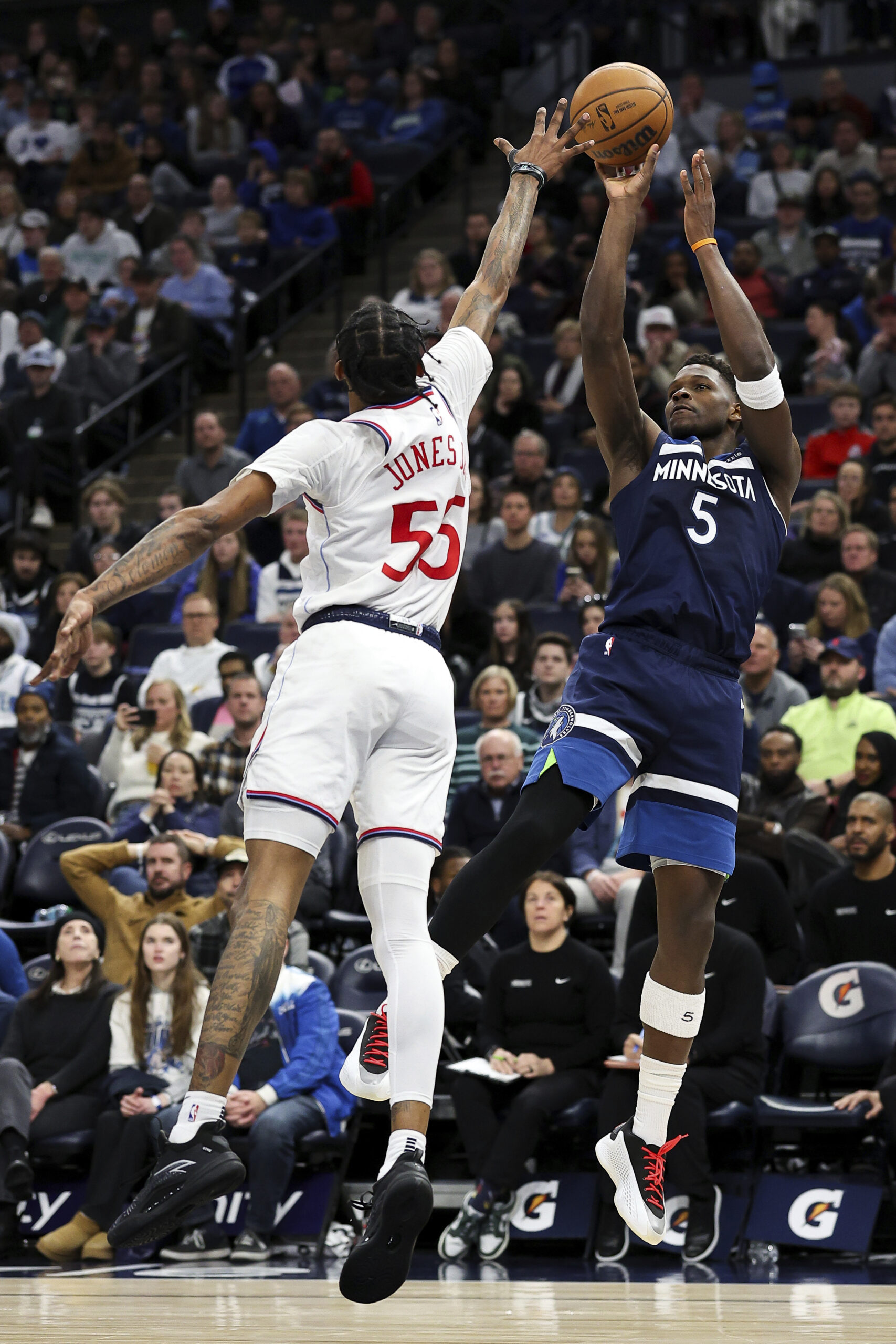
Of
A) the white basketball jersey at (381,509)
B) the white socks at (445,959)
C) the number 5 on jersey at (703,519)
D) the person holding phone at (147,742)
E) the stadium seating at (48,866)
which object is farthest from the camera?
the person holding phone at (147,742)

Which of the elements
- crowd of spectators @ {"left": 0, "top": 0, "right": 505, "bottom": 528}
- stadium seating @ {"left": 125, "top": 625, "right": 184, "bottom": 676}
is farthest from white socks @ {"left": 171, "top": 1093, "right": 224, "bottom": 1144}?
crowd of spectators @ {"left": 0, "top": 0, "right": 505, "bottom": 528}

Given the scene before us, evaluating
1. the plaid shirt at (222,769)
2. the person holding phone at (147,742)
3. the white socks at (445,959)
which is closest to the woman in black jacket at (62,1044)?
the plaid shirt at (222,769)

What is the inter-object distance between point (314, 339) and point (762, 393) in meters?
12.2

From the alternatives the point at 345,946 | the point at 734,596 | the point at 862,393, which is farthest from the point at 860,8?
the point at 734,596

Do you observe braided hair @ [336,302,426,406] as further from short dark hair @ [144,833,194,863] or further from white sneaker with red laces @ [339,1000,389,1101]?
short dark hair @ [144,833,194,863]

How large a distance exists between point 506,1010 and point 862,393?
5.75m

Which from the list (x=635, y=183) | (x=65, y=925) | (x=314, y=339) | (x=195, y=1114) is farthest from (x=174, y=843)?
(x=314, y=339)

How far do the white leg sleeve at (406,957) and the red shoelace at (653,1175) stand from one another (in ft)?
3.11

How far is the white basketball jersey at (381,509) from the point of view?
170 inches

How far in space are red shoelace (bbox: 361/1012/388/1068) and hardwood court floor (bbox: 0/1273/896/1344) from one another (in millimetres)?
656

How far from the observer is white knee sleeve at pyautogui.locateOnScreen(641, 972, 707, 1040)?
4.96 metres

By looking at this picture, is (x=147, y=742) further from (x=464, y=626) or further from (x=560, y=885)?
(x=560, y=885)

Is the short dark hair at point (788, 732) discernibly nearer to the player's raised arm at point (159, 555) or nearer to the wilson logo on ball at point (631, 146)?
the wilson logo on ball at point (631, 146)

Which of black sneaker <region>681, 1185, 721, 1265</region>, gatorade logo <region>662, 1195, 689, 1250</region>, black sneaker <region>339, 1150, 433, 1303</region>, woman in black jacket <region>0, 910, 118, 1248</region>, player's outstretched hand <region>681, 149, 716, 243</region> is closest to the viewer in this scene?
black sneaker <region>339, 1150, 433, 1303</region>
